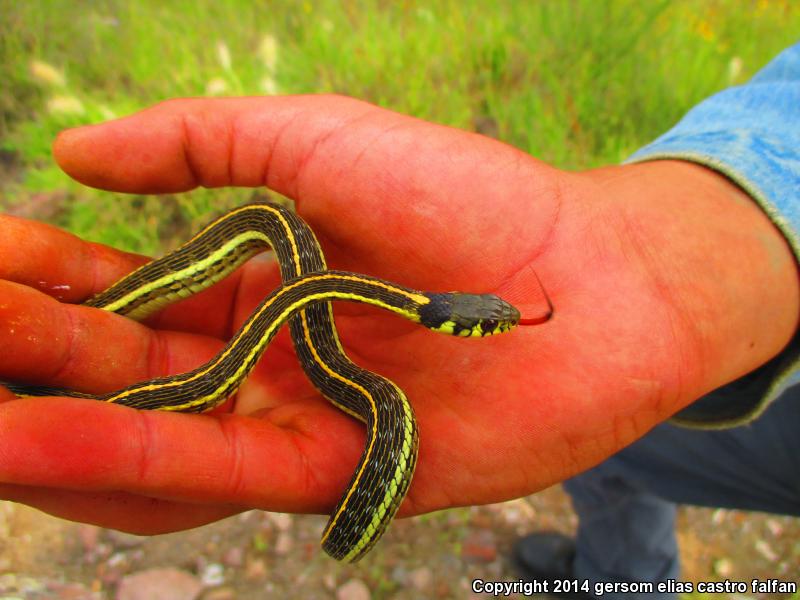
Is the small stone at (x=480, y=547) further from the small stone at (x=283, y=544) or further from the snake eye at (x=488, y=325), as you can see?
the snake eye at (x=488, y=325)

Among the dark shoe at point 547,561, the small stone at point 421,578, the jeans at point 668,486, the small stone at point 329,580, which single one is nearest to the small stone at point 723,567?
the jeans at point 668,486

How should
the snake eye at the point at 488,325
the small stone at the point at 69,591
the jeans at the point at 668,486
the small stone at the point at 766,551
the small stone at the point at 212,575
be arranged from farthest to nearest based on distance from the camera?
the small stone at the point at 766,551 → the small stone at the point at 212,575 → the small stone at the point at 69,591 → the jeans at the point at 668,486 → the snake eye at the point at 488,325

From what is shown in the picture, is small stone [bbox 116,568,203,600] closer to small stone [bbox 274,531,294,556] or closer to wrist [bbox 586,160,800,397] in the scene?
small stone [bbox 274,531,294,556]

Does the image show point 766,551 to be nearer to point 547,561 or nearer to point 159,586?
point 547,561

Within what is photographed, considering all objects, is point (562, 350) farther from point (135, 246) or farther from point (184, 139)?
point (135, 246)

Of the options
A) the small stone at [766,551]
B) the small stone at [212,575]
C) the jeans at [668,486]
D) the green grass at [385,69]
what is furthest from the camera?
the green grass at [385,69]

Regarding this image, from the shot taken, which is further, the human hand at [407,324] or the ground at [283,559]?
the ground at [283,559]
